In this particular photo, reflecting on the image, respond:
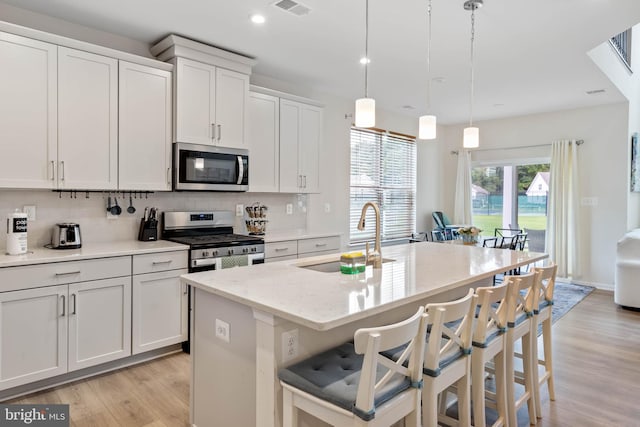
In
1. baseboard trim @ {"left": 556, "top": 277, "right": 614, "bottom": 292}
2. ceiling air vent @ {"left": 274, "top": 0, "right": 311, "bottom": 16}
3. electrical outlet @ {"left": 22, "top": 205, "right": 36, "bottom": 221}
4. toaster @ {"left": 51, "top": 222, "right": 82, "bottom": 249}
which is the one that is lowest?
baseboard trim @ {"left": 556, "top": 277, "right": 614, "bottom": 292}

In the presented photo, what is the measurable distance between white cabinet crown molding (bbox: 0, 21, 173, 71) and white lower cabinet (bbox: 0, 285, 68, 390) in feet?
5.68

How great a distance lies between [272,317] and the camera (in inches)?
61.6

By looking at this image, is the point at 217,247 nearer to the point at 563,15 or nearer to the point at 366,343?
the point at 366,343

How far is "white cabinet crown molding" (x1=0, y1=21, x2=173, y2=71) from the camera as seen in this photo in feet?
8.73

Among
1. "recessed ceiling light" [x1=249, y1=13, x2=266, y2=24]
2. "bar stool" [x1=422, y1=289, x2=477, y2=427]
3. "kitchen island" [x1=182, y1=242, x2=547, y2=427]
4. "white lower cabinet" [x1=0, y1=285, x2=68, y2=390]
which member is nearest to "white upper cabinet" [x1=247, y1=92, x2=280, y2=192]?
"recessed ceiling light" [x1=249, y1=13, x2=266, y2=24]

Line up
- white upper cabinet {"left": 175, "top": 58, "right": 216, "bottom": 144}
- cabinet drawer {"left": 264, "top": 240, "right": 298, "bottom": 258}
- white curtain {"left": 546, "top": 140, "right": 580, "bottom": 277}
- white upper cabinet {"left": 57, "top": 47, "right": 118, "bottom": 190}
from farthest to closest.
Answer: white curtain {"left": 546, "top": 140, "right": 580, "bottom": 277} → cabinet drawer {"left": 264, "top": 240, "right": 298, "bottom": 258} → white upper cabinet {"left": 175, "top": 58, "right": 216, "bottom": 144} → white upper cabinet {"left": 57, "top": 47, "right": 118, "bottom": 190}

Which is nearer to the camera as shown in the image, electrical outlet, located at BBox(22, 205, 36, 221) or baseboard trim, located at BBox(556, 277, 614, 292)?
electrical outlet, located at BBox(22, 205, 36, 221)

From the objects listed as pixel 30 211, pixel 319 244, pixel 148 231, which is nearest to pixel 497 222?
pixel 319 244

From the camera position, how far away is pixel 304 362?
1.65 meters

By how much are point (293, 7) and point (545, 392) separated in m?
3.30

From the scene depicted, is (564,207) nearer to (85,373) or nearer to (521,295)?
(521,295)

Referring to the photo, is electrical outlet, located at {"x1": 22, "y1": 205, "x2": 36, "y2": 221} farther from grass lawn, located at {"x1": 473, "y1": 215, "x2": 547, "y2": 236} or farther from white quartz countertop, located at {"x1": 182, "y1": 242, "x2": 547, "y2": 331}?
grass lawn, located at {"x1": 473, "y1": 215, "x2": 547, "y2": 236}

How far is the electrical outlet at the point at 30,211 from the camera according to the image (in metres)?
3.00

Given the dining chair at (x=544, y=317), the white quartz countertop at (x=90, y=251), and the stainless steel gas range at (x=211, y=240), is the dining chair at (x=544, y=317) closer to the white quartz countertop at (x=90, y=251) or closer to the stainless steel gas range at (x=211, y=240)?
the stainless steel gas range at (x=211, y=240)
